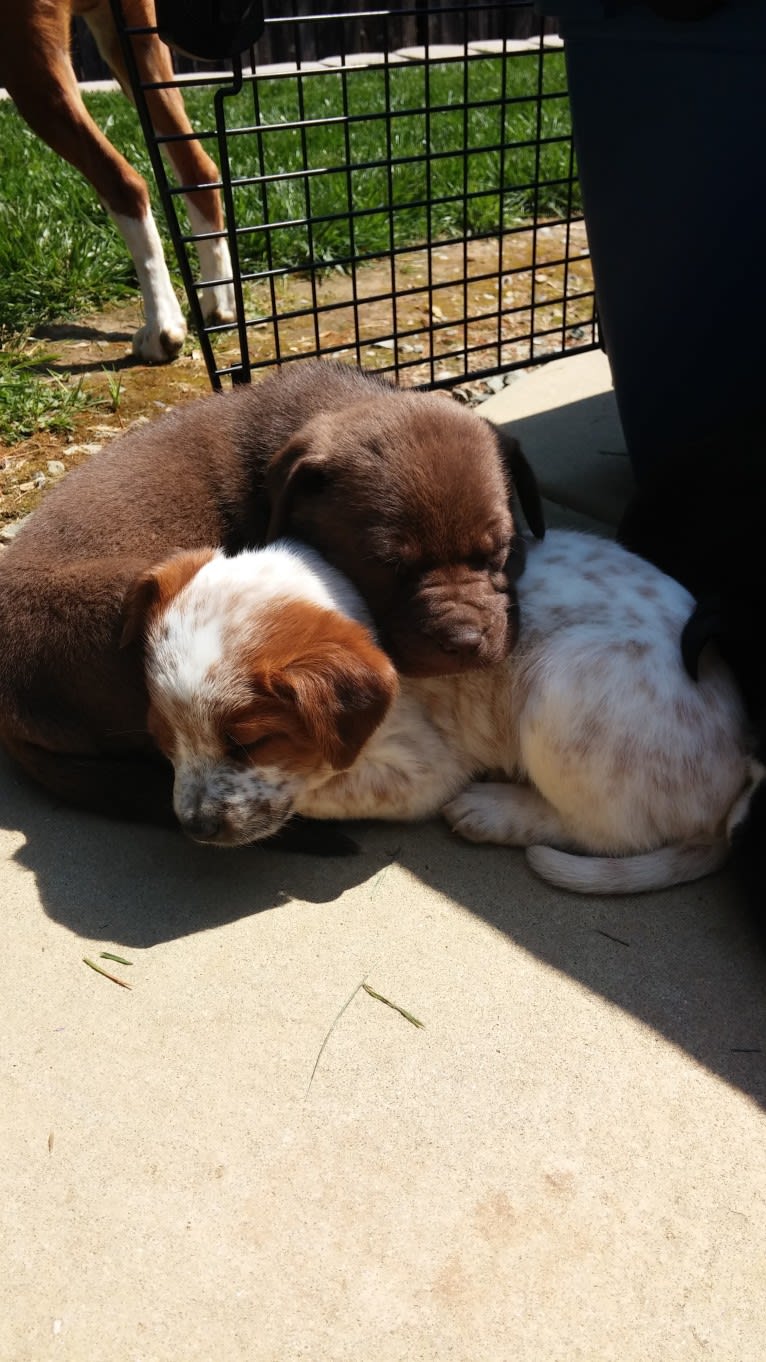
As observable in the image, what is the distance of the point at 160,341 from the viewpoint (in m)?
5.69

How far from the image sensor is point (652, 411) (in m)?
3.92

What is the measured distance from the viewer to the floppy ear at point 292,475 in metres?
2.97

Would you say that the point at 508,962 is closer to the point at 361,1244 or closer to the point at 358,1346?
the point at 361,1244

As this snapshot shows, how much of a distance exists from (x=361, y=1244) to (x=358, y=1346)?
0.57 ft

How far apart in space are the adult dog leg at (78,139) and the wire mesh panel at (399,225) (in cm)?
25

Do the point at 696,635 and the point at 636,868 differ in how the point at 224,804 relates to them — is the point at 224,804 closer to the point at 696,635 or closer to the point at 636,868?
the point at 636,868

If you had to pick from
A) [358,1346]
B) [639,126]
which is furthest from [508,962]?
[639,126]

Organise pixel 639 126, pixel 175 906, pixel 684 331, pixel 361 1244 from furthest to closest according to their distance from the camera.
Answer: pixel 684 331 → pixel 639 126 → pixel 175 906 → pixel 361 1244

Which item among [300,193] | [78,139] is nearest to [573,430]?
[78,139]

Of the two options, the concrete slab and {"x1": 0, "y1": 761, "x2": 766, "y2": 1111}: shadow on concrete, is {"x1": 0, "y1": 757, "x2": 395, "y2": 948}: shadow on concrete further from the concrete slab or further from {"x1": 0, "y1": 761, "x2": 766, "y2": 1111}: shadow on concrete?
the concrete slab

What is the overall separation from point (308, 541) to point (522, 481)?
63 centimetres

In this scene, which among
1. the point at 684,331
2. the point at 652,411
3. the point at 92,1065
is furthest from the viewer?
the point at 652,411

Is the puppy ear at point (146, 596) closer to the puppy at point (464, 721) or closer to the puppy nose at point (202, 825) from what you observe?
the puppy at point (464, 721)

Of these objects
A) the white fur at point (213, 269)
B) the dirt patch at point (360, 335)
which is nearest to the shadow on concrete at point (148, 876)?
the dirt patch at point (360, 335)
